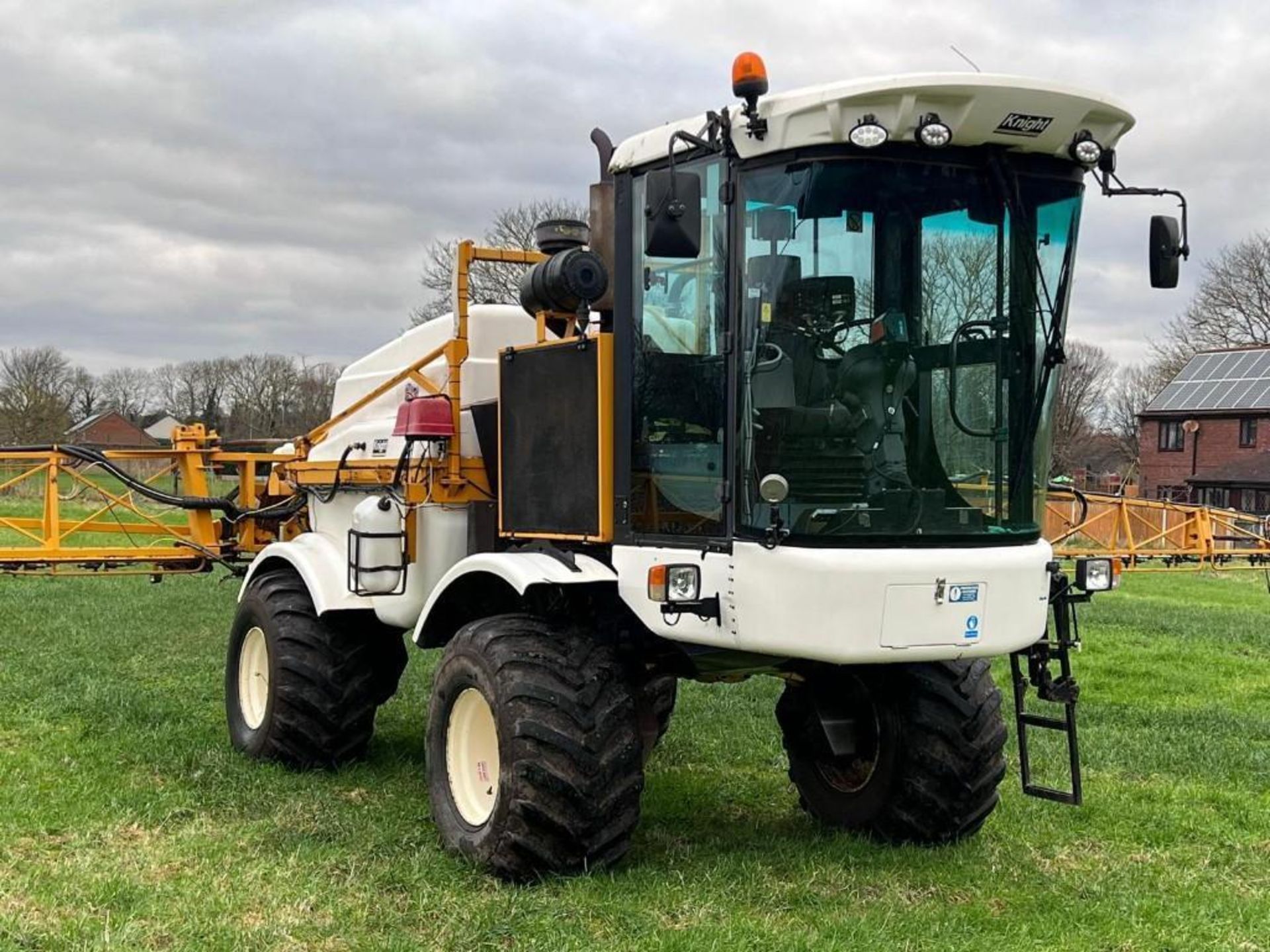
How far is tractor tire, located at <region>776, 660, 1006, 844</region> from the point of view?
604cm

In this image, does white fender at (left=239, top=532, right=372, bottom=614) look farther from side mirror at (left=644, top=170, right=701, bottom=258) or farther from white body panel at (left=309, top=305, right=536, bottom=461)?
side mirror at (left=644, top=170, right=701, bottom=258)

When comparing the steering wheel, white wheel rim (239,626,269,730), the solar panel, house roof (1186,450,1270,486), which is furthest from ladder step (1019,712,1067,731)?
the solar panel

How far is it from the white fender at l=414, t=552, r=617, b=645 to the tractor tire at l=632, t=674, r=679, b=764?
630mm

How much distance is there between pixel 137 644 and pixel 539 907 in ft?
29.7

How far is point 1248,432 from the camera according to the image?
5006cm

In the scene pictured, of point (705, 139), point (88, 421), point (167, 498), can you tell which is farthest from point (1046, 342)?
point (88, 421)

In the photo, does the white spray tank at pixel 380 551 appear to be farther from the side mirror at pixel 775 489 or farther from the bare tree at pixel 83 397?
the bare tree at pixel 83 397

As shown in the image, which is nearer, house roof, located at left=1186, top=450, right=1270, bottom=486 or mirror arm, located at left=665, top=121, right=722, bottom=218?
mirror arm, located at left=665, top=121, right=722, bottom=218

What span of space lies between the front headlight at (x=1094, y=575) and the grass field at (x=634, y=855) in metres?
1.31

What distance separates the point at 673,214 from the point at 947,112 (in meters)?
1.08

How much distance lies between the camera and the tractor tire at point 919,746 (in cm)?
604

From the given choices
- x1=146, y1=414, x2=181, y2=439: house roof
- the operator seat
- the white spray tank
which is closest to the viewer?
the operator seat

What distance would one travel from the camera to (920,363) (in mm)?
5016

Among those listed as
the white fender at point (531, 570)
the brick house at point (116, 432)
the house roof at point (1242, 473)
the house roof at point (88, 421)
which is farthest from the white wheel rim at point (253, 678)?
the brick house at point (116, 432)
